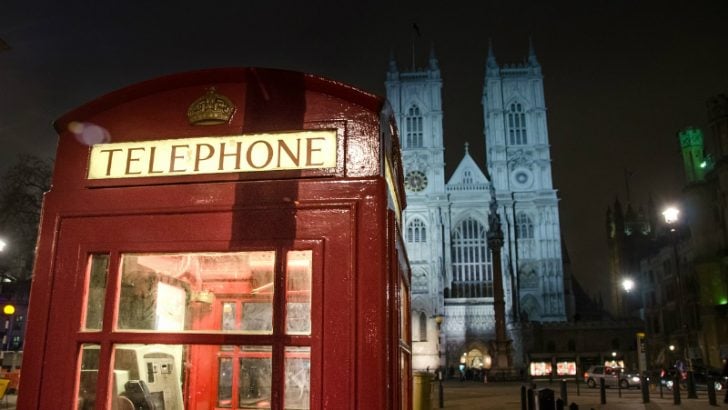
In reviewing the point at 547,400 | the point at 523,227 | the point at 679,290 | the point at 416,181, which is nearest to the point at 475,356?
the point at 523,227

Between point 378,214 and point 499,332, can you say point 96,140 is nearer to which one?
point 378,214

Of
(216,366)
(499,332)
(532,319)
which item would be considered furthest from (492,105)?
(216,366)

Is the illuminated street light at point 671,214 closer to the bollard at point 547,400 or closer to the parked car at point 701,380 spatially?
the parked car at point 701,380

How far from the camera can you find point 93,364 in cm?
213

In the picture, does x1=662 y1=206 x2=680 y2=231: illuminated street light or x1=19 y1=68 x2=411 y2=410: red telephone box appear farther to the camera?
x1=662 y1=206 x2=680 y2=231: illuminated street light

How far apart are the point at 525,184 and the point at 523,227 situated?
4.03m

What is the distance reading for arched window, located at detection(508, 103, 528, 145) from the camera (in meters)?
54.5

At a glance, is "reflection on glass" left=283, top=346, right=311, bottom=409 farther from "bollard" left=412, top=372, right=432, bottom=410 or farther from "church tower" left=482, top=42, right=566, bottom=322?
"church tower" left=482, top=42, right=566, bottom=322

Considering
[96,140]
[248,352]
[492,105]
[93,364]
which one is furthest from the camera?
[492,105]

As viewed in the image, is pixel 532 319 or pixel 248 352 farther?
pixel 532 319

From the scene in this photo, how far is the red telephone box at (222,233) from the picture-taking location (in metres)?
1.96

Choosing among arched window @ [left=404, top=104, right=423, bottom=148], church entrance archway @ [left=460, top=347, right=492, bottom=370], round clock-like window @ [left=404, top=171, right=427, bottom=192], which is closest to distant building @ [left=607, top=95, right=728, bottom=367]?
church entrance archway @ [left=460, top=347, right=492, bottom=370]

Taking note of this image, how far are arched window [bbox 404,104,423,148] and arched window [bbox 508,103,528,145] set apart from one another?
8.57 metres

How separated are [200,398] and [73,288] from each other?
42.1 inches
